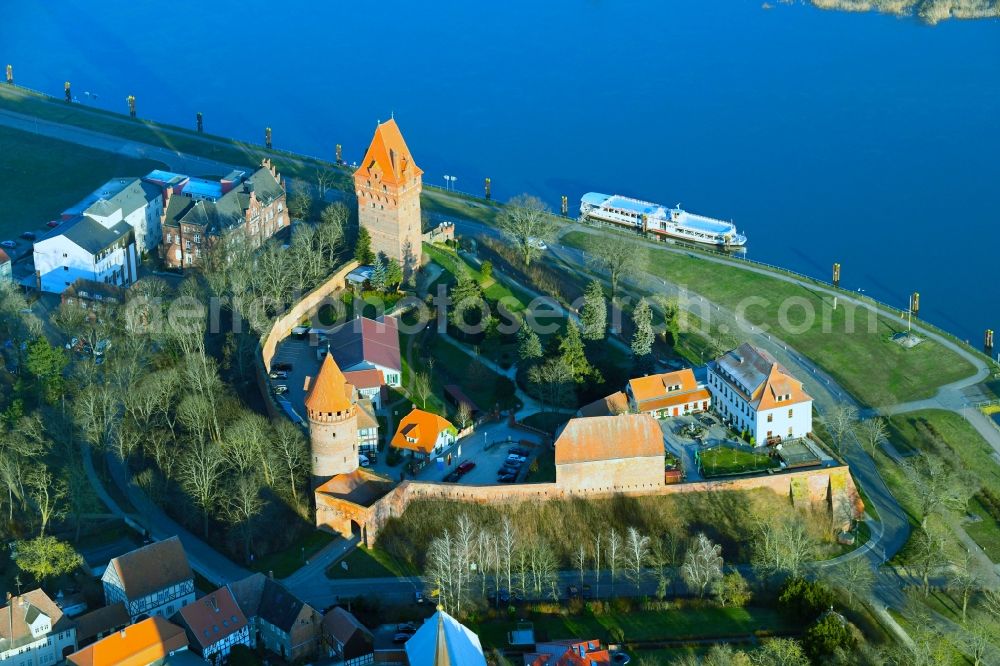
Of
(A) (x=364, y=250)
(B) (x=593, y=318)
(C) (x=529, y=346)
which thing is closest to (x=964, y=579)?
(B) (x=593, y=318)

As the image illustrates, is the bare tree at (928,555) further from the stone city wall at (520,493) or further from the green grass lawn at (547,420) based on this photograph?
the green grass lawn at (547,420)

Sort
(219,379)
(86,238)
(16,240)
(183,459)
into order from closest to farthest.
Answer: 1. (183,459)
2. (219,379)
3. (86,238)
4. (16,240)

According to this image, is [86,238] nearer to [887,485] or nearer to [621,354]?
[621,354]

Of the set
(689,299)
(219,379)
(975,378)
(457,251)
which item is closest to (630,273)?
(689,299)

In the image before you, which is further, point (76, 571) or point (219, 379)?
point (219, 379)

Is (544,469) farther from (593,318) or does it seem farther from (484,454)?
(593,318)

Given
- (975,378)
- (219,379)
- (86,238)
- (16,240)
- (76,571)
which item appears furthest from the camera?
(16,240)

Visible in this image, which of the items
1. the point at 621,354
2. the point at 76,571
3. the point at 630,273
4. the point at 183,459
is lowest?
the point at 76,571

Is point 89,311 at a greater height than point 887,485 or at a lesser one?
greater

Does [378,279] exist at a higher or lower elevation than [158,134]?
lower
